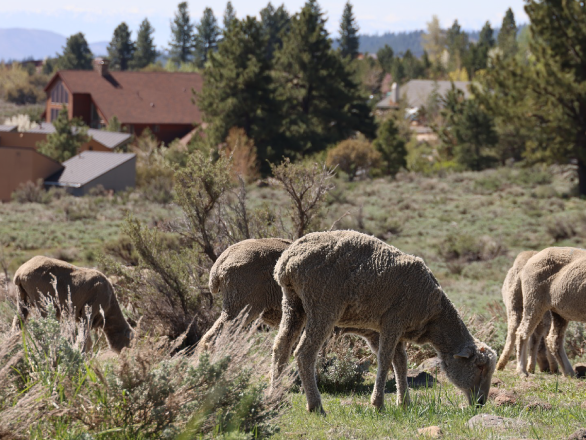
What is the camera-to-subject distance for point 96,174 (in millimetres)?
44938

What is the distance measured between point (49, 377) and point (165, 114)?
65.0 m

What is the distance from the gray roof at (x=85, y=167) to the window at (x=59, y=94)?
25.3 meters

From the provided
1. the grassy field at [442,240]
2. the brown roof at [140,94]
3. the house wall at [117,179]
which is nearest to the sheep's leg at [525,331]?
the grassy field at [442,240]

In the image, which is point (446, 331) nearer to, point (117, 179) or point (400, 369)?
point (400, 369)

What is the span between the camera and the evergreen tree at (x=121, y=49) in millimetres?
114250

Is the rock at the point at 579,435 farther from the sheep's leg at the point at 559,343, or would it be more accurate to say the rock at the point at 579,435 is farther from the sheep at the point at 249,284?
the sheep's leg at the point at 559,343

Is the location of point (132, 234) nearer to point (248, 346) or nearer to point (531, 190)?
point (248, 346)

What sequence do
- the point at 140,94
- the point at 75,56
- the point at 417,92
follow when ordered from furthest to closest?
the point at 75,56 < the point at 417,92 < the point at 140,94

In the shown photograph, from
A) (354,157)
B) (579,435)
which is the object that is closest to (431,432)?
(579,435)

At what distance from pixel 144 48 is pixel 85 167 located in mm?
76134

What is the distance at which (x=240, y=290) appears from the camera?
24.6 feet

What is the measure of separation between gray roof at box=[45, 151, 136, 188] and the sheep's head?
4012 centimetres

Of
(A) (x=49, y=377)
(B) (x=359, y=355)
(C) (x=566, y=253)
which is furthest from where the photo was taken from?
(B) (x=359, y=355)

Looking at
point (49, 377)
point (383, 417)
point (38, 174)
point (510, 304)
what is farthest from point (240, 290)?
point (38, 174)
